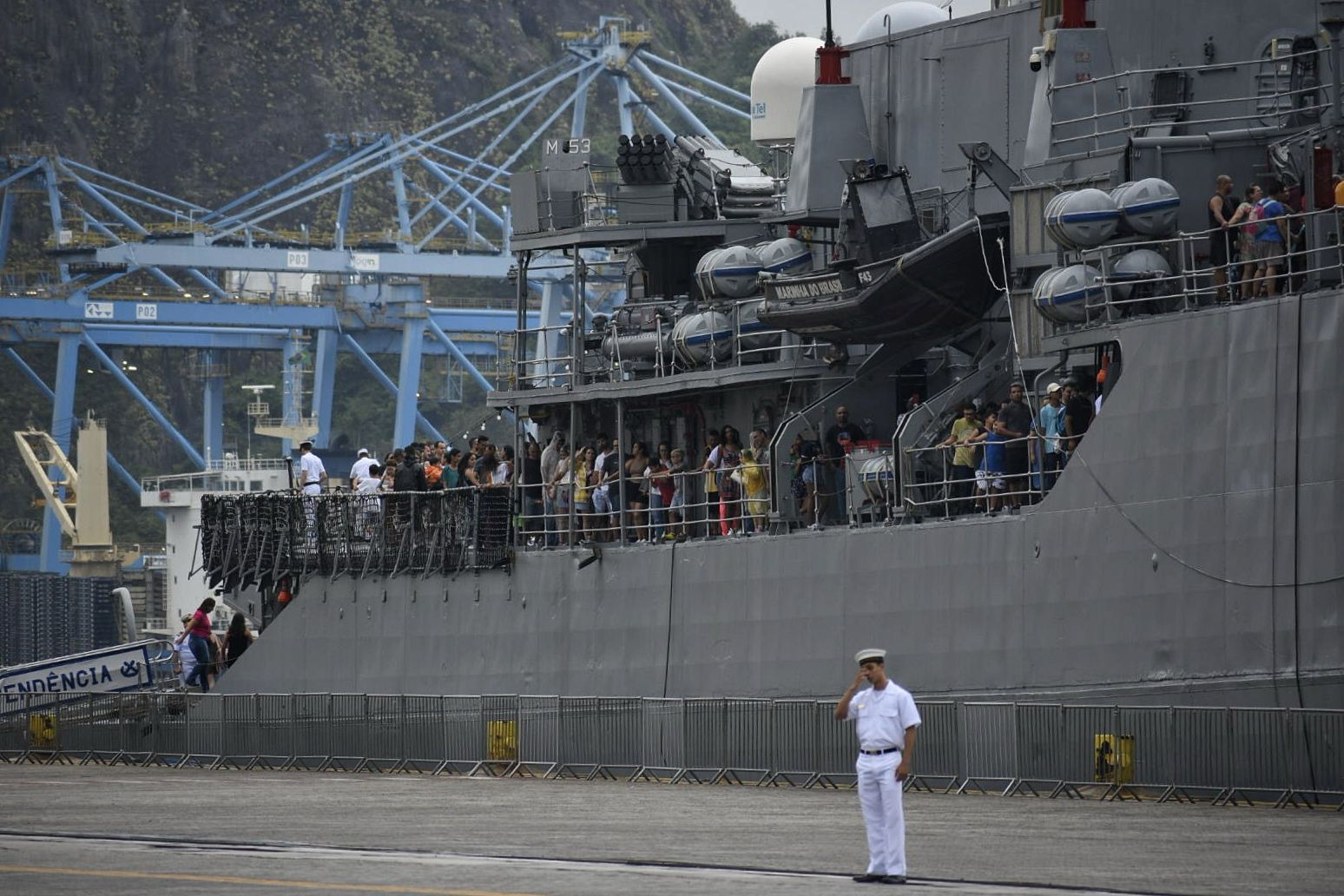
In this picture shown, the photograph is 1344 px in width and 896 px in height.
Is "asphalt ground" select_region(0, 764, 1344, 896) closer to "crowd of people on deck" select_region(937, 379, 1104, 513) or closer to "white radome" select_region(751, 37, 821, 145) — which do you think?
"crowd of people on deck" select_region(937, 379, 1104, 513)

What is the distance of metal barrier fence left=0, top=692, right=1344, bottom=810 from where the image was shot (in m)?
19.8

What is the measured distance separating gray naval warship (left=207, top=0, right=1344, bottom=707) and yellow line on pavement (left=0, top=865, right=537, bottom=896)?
9467 millimetres

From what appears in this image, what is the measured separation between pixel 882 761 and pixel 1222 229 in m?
8.59

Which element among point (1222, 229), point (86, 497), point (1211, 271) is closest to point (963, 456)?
point (1211, 271)

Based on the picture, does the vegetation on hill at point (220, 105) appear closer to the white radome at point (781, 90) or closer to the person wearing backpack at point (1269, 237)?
the white radome at point (781, 90)

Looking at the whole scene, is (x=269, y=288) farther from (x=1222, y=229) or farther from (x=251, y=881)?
(x=251, y=881)

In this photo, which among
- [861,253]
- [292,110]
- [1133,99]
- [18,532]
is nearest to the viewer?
[1133,99]

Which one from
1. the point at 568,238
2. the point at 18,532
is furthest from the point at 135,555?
the point at 568,238

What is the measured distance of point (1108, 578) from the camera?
22031 mm

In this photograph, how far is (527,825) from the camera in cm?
1822

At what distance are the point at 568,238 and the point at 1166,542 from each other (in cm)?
1256

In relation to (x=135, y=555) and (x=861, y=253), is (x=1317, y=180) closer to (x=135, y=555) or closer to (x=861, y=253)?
(x=861, y=253)

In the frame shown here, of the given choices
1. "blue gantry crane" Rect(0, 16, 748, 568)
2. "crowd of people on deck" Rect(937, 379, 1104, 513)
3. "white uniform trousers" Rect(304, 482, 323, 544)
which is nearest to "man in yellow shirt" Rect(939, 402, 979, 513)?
"crowd of people on deck" Rect(937, 379, 1104, 513)

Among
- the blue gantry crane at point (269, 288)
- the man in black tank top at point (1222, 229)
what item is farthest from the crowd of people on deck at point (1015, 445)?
the blue gantry crane at point (269, 288)
